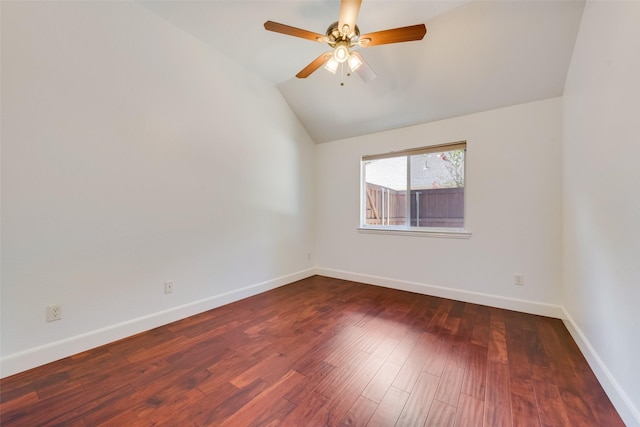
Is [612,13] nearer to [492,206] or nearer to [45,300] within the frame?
[492,206]

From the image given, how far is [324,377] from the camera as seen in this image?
1.61 m

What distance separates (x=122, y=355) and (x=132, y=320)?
0.37 meters

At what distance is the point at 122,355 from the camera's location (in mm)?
1851

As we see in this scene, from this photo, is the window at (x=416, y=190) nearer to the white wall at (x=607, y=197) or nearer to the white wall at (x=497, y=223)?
the white wall at (x=497, y=223)

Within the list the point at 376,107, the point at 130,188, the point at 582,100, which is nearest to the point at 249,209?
the point at 130,188

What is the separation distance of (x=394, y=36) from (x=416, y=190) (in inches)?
80.5

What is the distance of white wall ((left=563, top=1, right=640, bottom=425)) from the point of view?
1.27 metres

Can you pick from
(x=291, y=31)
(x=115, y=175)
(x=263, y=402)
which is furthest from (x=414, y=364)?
(x=115, y=175)

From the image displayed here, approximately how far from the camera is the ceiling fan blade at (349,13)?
1575 mm

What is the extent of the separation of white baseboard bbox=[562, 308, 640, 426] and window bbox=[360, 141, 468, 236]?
54.1 inches

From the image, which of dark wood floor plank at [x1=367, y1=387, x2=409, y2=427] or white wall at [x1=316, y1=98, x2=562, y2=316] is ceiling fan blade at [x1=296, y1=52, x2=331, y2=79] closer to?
white wall at [x1=316, y1=98, x2=562, y2=316]

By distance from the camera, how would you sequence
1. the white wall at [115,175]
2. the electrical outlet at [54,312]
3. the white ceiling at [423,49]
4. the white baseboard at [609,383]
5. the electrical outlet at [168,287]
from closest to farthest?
the white baseboard at [609,383], the white wall at [115,175], the electrical outlet at [54,312], the white ceiling at [423,49], the electrical outlet at [168,287]

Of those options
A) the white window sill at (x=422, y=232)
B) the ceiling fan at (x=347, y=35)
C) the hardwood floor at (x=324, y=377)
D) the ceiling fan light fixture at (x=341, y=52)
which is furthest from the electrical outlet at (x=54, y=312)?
the white window sill at (x=422, y=232)

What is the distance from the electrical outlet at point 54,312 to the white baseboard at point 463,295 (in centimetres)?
306
